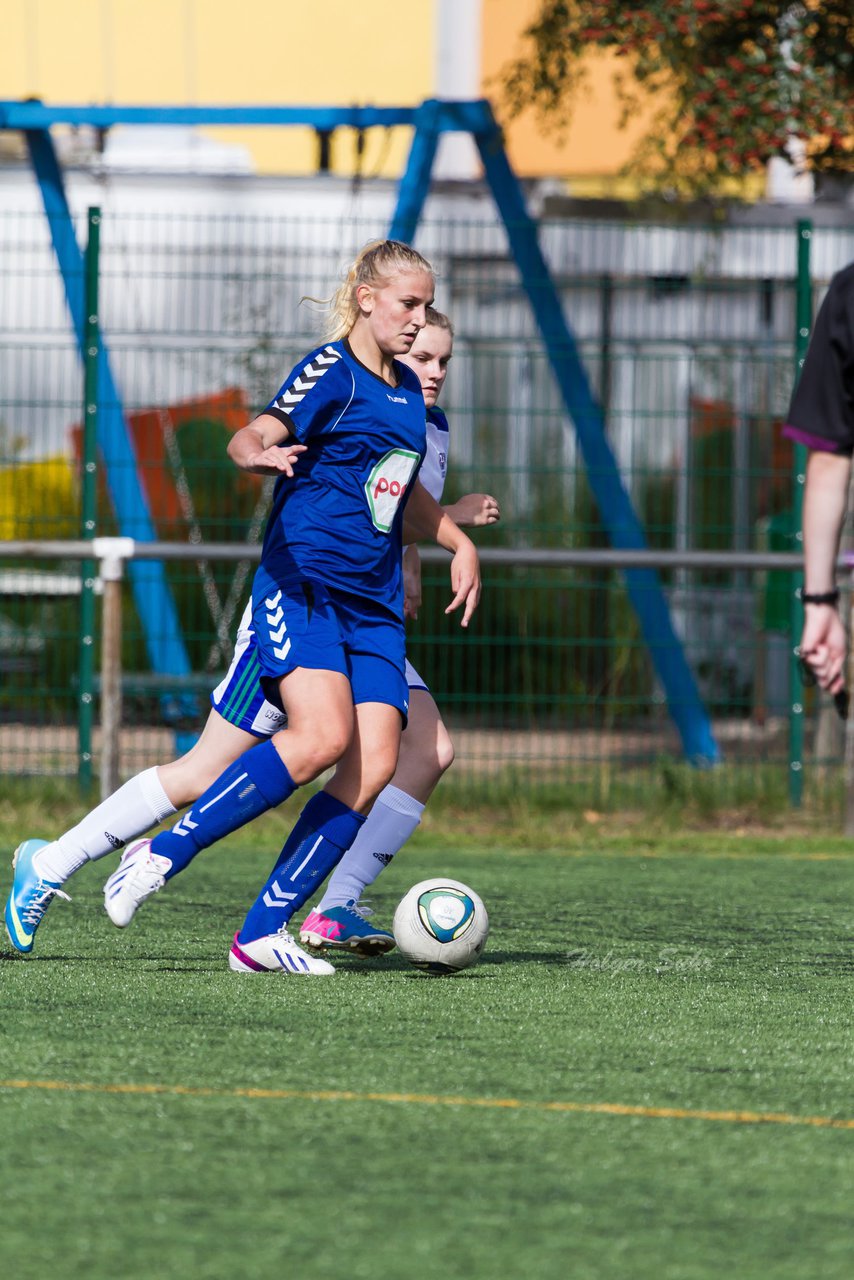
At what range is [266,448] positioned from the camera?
4488mm

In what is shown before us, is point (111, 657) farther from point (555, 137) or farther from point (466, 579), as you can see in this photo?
point (555, 137)

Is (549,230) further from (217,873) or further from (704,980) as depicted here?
(704,980)

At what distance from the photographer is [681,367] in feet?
30.4

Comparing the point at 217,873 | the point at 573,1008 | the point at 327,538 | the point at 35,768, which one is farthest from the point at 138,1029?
the point at 35,768

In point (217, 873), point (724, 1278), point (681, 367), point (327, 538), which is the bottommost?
point (217, 873)

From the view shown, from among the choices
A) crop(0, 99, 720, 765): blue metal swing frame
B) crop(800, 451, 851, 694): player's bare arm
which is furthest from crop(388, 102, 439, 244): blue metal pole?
crop(800, 451, 851, 694): player's bare arm

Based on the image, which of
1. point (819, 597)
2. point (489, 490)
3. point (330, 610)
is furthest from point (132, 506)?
point (819, 597)

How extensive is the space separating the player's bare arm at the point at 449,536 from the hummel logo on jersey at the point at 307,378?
49 cm

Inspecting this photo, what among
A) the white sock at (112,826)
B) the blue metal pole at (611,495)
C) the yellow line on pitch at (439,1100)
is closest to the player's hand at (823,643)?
the yellow line on pitch at (439,1100)

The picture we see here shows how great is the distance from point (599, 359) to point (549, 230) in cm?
292

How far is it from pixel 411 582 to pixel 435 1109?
2449 millimetres

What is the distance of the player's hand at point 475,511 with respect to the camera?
523 centimetres

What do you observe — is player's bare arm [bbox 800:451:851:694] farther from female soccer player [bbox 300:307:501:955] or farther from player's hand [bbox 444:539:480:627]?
female soccer player [bbox 300:307:501:955]

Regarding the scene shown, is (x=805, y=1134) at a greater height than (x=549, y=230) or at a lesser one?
lesser
